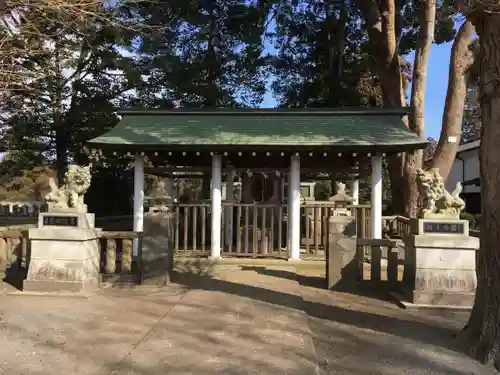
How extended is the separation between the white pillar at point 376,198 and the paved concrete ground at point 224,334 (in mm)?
4031

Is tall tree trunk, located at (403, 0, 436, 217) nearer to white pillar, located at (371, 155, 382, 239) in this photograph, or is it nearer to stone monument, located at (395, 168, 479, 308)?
white pillar, located at (371, 155, 382, 239)

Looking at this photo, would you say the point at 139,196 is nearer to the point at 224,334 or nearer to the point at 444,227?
the point at 224,334

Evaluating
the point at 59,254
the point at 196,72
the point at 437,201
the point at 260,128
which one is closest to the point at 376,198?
the point at 260,128

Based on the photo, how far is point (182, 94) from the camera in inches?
850

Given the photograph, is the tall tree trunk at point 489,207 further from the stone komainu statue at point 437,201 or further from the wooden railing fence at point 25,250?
the wooden railing fence at point 25,250

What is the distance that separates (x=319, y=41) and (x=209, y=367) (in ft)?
71.8

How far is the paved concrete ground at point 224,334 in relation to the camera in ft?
15.1

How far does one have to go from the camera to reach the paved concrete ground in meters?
4.62

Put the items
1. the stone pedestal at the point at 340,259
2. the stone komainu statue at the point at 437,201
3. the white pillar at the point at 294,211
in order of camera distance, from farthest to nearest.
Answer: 1. the white pillar at the point at 294,211
2. the stone pedestal at the point at 340,259
3. the stone komainu statue at the point at 437,201

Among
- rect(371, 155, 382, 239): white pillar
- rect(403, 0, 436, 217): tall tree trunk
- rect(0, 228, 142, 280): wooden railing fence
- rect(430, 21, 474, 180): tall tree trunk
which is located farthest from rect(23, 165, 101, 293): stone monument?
rect(430, 21, 474, 180): tall tree trunk

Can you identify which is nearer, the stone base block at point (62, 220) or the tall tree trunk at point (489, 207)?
the tall tree trunk at point (489, 207)

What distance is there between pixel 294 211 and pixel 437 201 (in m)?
4.59

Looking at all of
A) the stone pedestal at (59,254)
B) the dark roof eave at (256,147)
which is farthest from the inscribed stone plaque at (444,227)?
the stone pedestal at (59,254)

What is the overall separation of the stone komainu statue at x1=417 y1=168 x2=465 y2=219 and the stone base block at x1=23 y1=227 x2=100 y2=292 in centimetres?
564
